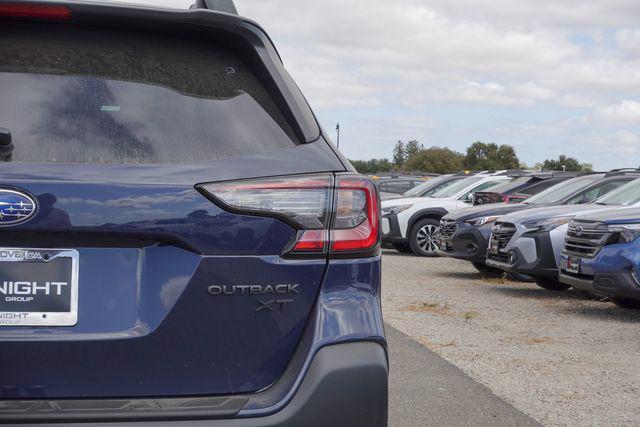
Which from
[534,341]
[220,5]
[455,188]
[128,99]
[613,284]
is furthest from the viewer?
[455,188]

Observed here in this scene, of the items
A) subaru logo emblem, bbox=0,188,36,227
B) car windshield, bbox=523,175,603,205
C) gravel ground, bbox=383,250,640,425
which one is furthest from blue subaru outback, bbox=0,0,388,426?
car windshield, bbox=523,175,603,205

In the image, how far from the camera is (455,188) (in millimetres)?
20922

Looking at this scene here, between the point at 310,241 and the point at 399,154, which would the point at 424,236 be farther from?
the point at 399,154

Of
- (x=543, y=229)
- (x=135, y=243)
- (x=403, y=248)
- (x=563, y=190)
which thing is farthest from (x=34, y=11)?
(x=403, y=248)

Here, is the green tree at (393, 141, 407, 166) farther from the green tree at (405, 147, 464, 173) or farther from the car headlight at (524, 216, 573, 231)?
the car headlight at (524, 216, 573, 231)

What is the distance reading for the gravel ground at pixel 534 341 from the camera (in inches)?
251

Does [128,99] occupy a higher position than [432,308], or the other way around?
[128,99]

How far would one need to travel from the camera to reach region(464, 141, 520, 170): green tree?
407 ft

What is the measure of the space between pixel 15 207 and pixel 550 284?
11492 mm

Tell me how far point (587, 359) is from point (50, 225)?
6045 mm

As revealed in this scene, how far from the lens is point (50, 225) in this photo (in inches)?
105

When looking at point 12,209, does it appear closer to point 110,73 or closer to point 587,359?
point 110,73

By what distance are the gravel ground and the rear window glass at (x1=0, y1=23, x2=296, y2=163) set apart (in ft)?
11.6

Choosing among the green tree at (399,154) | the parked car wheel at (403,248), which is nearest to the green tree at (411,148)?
the green tree at (399,154)
